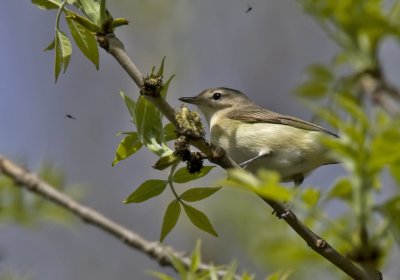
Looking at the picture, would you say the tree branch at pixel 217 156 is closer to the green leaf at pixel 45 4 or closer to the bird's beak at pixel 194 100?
the green leaf at pixel 45 4

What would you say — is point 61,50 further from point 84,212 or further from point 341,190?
point 84,212

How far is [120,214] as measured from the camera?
9383 millimetres

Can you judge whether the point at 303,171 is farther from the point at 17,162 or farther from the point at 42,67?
the point at 42,67

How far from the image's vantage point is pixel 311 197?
4.30 ft

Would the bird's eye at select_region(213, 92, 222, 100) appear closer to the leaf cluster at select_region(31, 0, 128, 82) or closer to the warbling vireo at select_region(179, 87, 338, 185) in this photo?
the warbling vireo at select_region(179, 87, 338, 185)

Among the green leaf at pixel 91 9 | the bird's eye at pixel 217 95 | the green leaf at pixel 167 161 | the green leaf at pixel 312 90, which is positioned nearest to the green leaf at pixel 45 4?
the green leaf at pixel 91 9

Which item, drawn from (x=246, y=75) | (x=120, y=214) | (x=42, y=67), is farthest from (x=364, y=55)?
(x=42, y=67)

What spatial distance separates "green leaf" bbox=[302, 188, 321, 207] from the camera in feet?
4.28

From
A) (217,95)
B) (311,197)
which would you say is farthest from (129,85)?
(311,197)

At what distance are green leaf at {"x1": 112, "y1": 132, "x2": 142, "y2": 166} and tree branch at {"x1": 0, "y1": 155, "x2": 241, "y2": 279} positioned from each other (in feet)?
3.71

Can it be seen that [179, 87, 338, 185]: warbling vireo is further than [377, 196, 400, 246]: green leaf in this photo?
Yes

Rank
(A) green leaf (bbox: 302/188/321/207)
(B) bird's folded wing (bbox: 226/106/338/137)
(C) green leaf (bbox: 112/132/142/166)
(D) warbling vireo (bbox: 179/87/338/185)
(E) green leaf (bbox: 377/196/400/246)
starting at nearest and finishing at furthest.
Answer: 1. (E) green leaf (bbox: 377/196/400/246)
2. (A) green leaf (bbox: 302/188/321/207)
3. (C) green leaf (bbox: 112/132/142/166)
4. (D) warbling vireo (bbox: 179/87/338/185)
5. (B) bird's folded wing (bbox: 226/106/338/137)

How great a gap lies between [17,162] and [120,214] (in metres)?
5.92

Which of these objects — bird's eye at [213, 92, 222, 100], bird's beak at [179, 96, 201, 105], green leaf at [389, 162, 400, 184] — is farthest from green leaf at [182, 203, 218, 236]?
bird's eye at [213, 92, 222, 100]
